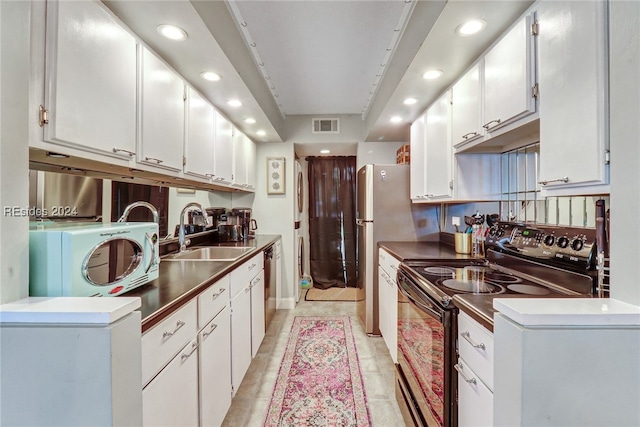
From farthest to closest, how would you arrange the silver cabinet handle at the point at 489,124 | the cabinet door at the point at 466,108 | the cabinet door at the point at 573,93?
the cabinet door at the point at 466,108 → the silver cabinet handle at the point at 489,124 → the cabinet door at the point at 573,93

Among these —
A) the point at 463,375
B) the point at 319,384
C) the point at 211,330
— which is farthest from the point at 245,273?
the point at 463,375

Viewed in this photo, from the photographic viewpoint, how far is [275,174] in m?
3.69

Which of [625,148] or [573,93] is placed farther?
[573,93]

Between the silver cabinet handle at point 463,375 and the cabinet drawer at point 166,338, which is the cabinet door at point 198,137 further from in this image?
the silver cabinet handle at point 463,375

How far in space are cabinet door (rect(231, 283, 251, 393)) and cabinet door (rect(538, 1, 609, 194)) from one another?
5.88 feet

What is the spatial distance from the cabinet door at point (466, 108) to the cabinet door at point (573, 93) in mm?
498

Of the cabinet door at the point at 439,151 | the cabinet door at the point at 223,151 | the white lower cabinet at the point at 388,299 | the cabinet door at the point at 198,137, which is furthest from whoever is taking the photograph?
the cabinet door at the point at 223,151

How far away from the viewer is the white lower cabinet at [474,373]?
3.09 ft

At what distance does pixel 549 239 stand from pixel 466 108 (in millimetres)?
896

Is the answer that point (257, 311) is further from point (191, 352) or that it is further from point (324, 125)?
point (324, 125)

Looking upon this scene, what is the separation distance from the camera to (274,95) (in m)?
3.01

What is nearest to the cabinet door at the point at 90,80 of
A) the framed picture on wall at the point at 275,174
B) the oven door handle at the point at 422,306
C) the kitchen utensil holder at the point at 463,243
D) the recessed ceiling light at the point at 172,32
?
the recessed ceiling light at the point at 172,32

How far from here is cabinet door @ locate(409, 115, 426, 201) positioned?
8.14 feet

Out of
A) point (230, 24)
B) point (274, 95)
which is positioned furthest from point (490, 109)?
point (274, 95)
